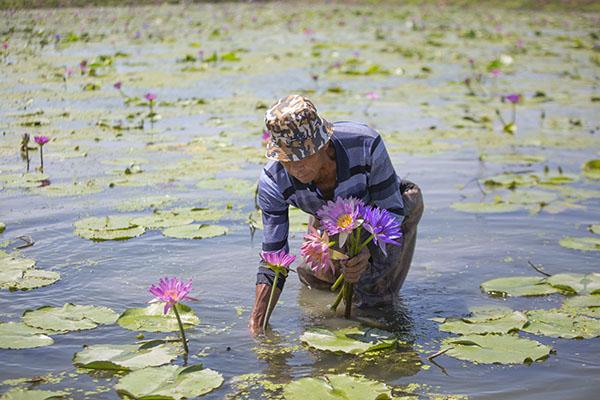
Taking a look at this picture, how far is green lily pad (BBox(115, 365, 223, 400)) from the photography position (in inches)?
106

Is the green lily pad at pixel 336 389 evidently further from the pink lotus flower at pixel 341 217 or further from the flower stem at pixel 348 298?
the flower stem at pixel 348 298

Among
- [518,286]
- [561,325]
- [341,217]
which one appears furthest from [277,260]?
[518,286]

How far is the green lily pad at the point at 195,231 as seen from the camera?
461 cm

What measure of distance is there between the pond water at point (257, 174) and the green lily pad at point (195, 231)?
0.05 metres

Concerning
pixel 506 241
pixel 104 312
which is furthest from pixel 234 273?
pixel 506 241

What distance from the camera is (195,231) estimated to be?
4.67 m

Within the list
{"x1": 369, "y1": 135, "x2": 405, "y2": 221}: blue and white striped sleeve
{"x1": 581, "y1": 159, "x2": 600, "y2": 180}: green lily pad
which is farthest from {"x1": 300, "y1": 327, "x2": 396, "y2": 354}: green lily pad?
{"x1": 581, "y1": 159, "x2": 600, "y2": 180}: green lily pad

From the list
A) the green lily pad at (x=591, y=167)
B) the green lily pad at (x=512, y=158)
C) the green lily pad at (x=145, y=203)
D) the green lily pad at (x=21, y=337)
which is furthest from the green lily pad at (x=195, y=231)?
the green lily pad at (x=591, y=167)

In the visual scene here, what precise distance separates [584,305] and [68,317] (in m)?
2.24

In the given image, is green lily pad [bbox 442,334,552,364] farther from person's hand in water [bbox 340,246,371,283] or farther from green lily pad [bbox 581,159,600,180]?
green lily pad [bbox 581,159,600,180]

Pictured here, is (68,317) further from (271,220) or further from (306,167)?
(306,167)

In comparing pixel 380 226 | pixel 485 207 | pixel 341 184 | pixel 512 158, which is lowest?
pixel 485 207

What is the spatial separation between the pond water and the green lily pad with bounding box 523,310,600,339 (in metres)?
0.06

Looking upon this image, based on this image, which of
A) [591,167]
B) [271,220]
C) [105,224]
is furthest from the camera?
[591,167]
